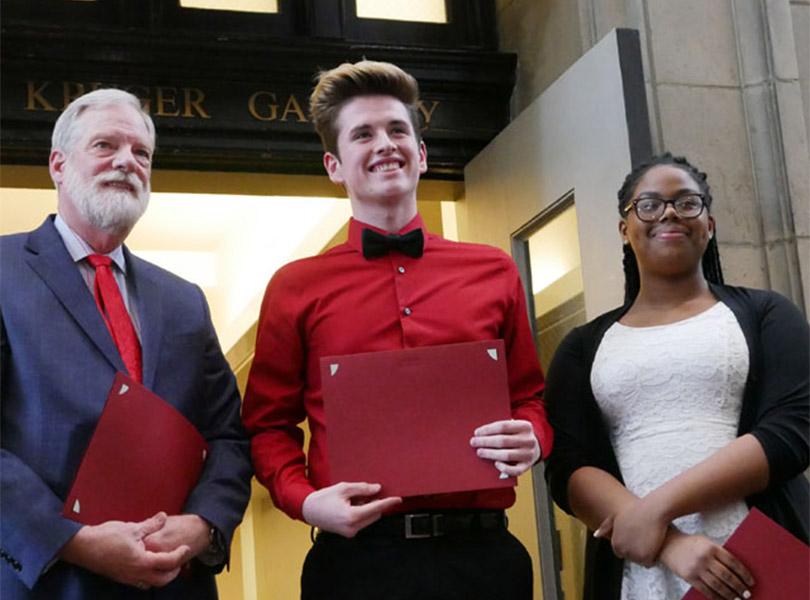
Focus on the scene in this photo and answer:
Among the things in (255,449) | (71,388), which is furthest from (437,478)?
(71,388)

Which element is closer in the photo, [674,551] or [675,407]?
[674,551]

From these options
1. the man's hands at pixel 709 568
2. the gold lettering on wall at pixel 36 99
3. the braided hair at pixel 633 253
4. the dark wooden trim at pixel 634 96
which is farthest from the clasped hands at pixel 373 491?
the gold lettering on wall at pixel 36 99

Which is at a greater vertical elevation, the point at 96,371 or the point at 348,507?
the point at 96,371

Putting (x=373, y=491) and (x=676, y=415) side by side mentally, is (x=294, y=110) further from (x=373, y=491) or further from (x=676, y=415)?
(x=373, y=491)

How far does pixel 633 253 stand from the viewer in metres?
3.53

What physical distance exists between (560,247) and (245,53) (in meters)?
1.36

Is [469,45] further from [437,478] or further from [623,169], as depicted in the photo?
[437,478]

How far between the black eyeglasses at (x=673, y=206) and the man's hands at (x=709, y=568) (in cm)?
79

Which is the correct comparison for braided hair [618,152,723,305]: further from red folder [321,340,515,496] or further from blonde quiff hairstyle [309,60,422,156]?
red folder [321,340,515,496]

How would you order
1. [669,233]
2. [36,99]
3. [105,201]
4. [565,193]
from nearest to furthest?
[105,201]
[669,233]
[565,193]
[36,99]

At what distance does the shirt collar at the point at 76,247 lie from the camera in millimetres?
3051

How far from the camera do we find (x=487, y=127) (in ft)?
17.2

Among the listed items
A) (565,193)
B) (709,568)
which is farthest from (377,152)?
(565,193)

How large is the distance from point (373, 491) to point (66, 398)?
674mm
